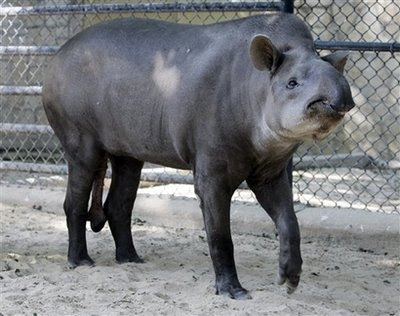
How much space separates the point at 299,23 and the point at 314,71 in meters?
0.63

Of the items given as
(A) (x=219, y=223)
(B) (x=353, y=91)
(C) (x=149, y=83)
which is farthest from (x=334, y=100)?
(B) (x=353, y=91)

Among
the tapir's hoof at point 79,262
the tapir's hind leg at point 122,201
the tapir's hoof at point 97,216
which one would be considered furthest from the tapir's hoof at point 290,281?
the tapir's hoof at point 97,216

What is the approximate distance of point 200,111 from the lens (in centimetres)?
497

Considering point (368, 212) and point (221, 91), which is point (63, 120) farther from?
point (368, 212)

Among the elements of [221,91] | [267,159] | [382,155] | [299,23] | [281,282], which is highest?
[299,23]

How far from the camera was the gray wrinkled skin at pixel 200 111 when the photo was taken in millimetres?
4527

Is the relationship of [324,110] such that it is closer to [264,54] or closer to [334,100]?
[334,100]

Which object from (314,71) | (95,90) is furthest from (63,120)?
(314,71)

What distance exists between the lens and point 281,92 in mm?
4473

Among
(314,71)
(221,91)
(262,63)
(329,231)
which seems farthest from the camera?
(329,231)

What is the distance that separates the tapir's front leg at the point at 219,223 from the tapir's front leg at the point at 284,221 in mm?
225

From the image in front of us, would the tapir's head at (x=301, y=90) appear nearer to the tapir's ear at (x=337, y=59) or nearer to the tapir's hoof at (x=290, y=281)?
the tapir's ear at (x=337, y=59)

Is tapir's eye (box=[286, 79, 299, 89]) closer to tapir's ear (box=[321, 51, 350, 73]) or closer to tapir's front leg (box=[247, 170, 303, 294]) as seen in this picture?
tapir's ear (box=[321, 51, 350, 73])

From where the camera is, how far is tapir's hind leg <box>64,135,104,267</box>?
5.76 meters
